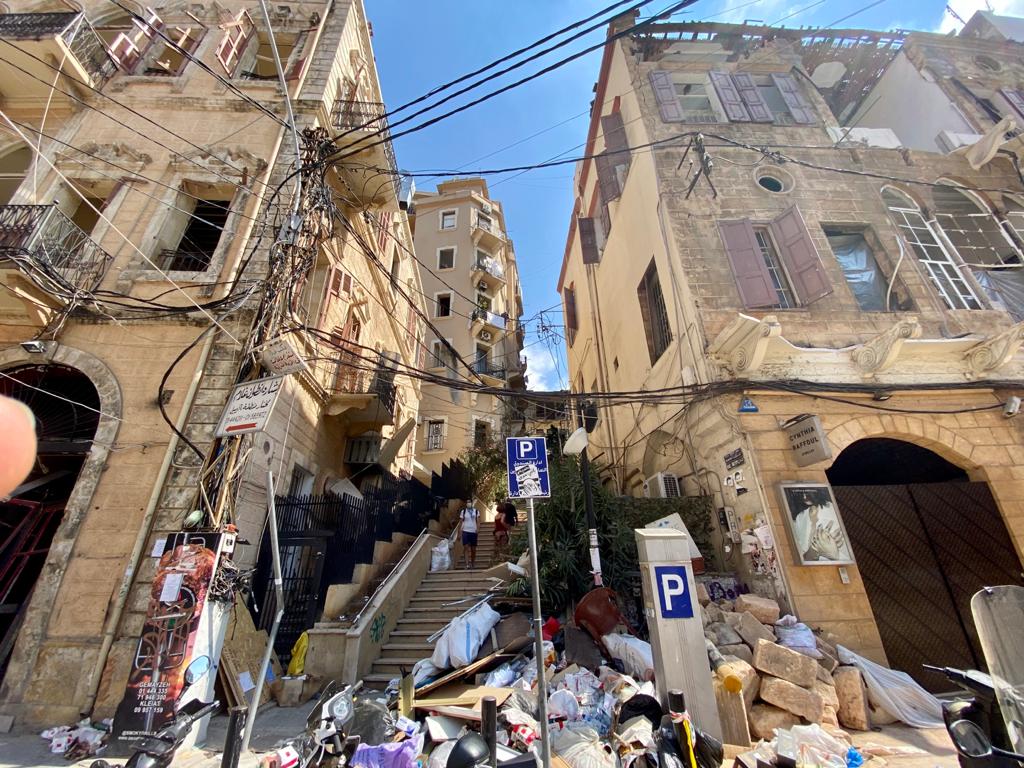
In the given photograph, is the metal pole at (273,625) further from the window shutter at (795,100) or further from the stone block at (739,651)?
the window shutter at (795,100)

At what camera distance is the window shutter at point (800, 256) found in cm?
869

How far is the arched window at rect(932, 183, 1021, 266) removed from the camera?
10188mm

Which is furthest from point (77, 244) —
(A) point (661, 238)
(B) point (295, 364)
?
(A) point (661, 238)

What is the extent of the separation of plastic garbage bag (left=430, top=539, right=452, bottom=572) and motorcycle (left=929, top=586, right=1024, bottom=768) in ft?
31.3

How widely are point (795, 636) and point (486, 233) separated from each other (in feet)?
83.4

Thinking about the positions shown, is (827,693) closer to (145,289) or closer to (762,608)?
(762,608)

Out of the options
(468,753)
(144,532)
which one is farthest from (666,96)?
(144,532)

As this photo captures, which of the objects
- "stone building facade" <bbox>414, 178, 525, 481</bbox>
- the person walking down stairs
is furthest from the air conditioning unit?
"stone building facade" <bbox>414, 178, 525, 481</bbox>

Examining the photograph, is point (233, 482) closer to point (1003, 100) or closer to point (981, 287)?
point (981, 287)

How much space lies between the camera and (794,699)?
15.3 feet

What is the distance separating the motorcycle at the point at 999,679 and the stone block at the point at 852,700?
269 centimetres

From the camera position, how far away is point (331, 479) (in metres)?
11.1

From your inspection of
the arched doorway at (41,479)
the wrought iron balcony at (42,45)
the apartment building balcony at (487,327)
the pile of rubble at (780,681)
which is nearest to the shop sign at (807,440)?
the pile of rubble at (780,681)

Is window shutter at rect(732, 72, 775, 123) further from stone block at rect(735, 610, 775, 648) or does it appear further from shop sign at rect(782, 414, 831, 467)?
stone block at rect(735, 610, 775, 648)
